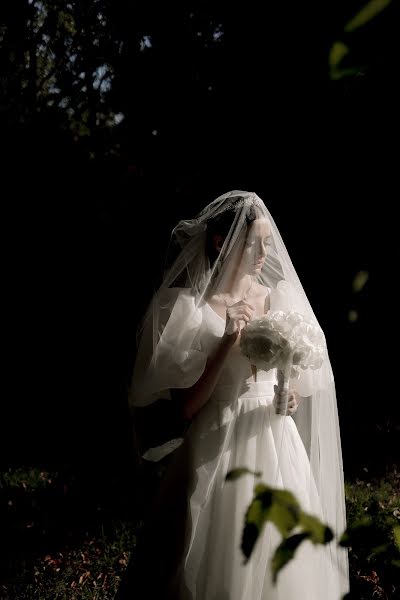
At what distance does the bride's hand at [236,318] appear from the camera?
8.54ft

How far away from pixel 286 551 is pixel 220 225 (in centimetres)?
235

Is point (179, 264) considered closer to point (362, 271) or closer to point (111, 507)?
point (362, 271)

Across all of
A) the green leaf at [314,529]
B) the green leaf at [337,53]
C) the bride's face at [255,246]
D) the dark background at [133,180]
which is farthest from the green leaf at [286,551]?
the dark background at [133,180]

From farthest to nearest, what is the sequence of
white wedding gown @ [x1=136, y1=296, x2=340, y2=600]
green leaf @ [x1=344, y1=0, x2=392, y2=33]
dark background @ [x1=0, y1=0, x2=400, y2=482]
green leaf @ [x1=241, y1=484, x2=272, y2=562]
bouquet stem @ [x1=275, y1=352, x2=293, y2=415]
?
dark background @ [x1=0, y1=0, x2=400, y2=482]
bouquet stem @ [x1=275, y1=352, x2=293, y2=415]
white wedding gown @ [x1=136, y1=296, x2=340, y2=600]
green leaf @ [x1=241, y1=484, x2=272, y2=562]
green leaf @ [x1=344, y1=0, x2=392, y2=33]

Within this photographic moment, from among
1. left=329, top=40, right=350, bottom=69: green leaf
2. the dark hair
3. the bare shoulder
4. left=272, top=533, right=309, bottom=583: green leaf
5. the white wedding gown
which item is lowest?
the white wedding gown

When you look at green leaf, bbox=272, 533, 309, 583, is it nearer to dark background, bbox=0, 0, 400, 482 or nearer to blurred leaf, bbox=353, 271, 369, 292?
Result: blurred leaf, bbox=353, 271, 369, 292

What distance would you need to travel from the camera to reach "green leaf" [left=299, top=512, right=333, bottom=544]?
2.48 ft

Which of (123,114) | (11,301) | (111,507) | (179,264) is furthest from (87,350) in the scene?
(179,264)

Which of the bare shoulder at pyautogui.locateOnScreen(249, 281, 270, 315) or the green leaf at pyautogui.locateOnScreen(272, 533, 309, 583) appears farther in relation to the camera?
the bare shoulder at pyautogui.locateOnScreen(249, 281, 270, 315)

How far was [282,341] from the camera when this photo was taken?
2.46 metres

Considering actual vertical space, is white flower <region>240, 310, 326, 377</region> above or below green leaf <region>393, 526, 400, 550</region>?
below

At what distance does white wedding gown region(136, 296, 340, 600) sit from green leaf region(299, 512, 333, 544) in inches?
67.9

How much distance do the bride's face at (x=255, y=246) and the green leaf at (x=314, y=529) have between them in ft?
7.12

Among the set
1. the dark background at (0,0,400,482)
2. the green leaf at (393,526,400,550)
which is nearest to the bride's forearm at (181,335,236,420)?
the dark background at (0,0,400,482)
